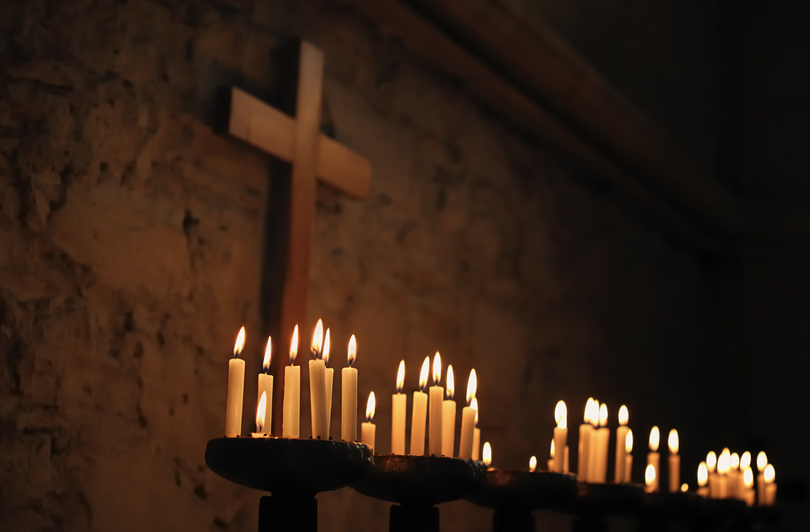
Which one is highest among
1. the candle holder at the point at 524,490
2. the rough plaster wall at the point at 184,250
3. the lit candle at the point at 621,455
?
the rough plaster wall at the point at 184,250

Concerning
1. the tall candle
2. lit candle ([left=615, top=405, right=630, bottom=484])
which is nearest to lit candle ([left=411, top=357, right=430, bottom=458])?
the tall candle

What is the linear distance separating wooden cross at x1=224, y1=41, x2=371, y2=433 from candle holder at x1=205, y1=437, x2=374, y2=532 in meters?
0.78

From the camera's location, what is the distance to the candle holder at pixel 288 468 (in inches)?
46.3

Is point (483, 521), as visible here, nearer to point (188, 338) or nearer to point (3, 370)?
point (188, 338)

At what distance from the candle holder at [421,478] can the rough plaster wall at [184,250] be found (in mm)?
624

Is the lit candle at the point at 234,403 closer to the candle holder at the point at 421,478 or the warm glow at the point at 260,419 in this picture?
the warm glow at the point at 260,419

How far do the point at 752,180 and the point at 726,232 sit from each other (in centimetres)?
55

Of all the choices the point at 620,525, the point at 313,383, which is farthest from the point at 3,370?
the point at 620,525

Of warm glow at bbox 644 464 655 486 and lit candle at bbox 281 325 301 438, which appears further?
warm glow at bbox 644 464 655 486

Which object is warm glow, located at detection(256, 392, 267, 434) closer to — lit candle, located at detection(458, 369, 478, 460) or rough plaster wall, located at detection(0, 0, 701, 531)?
lit candle, located at detection(458, 369, 478, 460)

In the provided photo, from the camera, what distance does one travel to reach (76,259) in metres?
1.73

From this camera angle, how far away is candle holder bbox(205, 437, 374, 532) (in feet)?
3.86

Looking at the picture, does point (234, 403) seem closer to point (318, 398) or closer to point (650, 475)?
point (318, 398)

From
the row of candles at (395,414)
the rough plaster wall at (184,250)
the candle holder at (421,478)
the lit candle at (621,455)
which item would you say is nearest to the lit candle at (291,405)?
the row of candles at (395,414)
